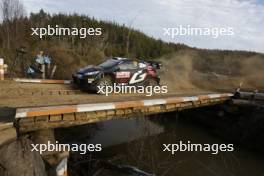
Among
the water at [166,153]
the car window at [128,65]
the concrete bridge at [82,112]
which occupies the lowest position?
the water at [166,153]

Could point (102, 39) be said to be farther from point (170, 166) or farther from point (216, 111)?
point (170, 166)

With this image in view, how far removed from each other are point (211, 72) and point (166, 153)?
2469 cm

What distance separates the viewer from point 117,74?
13.8 metres

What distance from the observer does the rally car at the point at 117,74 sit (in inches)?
521

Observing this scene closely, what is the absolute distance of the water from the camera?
1014 centimetres

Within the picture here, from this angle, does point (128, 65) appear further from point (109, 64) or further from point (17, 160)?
point (17, 160)

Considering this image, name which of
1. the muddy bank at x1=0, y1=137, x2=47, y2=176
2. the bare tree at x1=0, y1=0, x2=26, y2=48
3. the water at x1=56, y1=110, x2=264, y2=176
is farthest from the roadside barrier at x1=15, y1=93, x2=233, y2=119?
the bare tree at x1=0, y1=0, x2=26, y2=48

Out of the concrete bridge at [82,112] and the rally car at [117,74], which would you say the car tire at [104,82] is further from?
the concrete bridge at [82,112]

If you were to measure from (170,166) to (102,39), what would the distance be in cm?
2665

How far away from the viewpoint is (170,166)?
10.8 metres

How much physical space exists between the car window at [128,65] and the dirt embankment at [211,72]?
4.70m

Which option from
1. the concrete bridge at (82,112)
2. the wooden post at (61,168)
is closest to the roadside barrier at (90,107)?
the concrete bridge at (82,112)

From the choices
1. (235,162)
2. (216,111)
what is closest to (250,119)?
(216,111)

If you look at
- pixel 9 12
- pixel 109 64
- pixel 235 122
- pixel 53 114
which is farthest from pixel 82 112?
pixel 9 12
